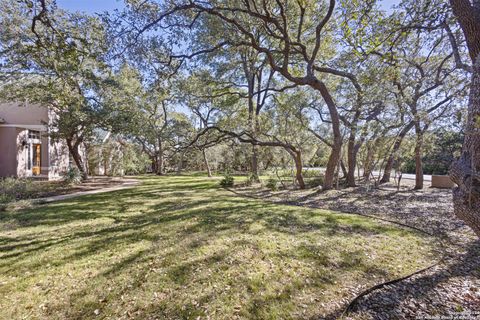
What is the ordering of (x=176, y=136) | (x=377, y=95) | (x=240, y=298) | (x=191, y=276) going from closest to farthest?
(x=240, y=298)
(x=191, y=276)
(x=377, y=95)
(x=176, y=136)

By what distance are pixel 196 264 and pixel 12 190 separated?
34.4 feet

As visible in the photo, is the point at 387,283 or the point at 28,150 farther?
the point at 28,150

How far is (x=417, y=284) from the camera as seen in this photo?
3.07 m

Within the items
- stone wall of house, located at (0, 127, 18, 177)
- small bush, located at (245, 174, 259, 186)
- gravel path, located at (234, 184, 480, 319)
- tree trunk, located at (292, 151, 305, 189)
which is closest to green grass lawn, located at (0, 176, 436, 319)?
gravel path, located at (234, 184, 480, 319)

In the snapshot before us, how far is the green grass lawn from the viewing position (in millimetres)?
2652

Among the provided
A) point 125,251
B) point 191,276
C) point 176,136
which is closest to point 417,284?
point 191,276

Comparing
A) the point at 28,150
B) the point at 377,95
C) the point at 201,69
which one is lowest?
the point at 28,150

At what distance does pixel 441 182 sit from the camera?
12.4 meters

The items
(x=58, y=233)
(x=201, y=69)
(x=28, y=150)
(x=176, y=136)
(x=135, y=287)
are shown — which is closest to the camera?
(x=135, y=287)

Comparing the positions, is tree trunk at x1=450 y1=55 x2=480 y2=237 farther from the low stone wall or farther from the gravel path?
the low stone wall

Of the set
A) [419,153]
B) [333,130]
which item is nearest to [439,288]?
[333,130]

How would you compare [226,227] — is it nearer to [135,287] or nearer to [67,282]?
[135,287]

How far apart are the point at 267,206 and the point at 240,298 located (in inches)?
197

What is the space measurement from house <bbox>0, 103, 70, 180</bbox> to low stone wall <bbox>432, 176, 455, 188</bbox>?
72.1 feet
